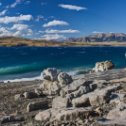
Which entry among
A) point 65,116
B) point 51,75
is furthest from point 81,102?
point 51,75

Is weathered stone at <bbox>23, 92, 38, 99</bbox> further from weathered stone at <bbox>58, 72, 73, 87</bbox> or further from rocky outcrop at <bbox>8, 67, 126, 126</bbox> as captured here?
weathered stone at <bbox>58, 72, 73, 87</bbox>

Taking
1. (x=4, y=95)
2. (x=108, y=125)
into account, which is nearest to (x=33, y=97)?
(x=4, y=95)

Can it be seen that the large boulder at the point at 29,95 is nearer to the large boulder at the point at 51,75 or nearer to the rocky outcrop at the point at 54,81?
the rocky outcrop at the point at 54,81

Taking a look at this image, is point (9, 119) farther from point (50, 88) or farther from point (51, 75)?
point (51, 75)

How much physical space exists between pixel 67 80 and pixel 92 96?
31.7ft

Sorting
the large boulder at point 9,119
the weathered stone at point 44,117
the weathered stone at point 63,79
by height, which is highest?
the weathered stone at point 63,79

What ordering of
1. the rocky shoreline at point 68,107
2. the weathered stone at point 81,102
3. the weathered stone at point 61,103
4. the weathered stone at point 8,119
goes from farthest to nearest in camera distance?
1. the weathered stone at point 61,103
2. the weathered stone at point 81,102
3. the weathered stone at point 8,119
4. the rocky shoreline at point 68,107

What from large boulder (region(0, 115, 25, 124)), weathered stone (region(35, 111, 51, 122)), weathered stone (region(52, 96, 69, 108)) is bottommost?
large boulder (region(0, 115, 25, 124))

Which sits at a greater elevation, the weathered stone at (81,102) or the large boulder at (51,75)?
the large boulder at (51,75)

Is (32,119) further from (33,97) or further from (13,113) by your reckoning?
(33,97)

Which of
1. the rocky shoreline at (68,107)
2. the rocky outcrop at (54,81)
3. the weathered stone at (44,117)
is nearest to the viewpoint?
the rocky shoreline at (68,107)

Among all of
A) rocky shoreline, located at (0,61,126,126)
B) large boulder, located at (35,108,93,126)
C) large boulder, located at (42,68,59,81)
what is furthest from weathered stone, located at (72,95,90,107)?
large boulder, located at (42,68,59,81)

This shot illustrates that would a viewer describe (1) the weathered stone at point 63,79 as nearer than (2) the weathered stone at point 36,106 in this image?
No

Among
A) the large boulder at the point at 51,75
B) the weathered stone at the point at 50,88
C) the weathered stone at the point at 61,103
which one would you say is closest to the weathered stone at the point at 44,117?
the weathered stone at the point at 61,103
